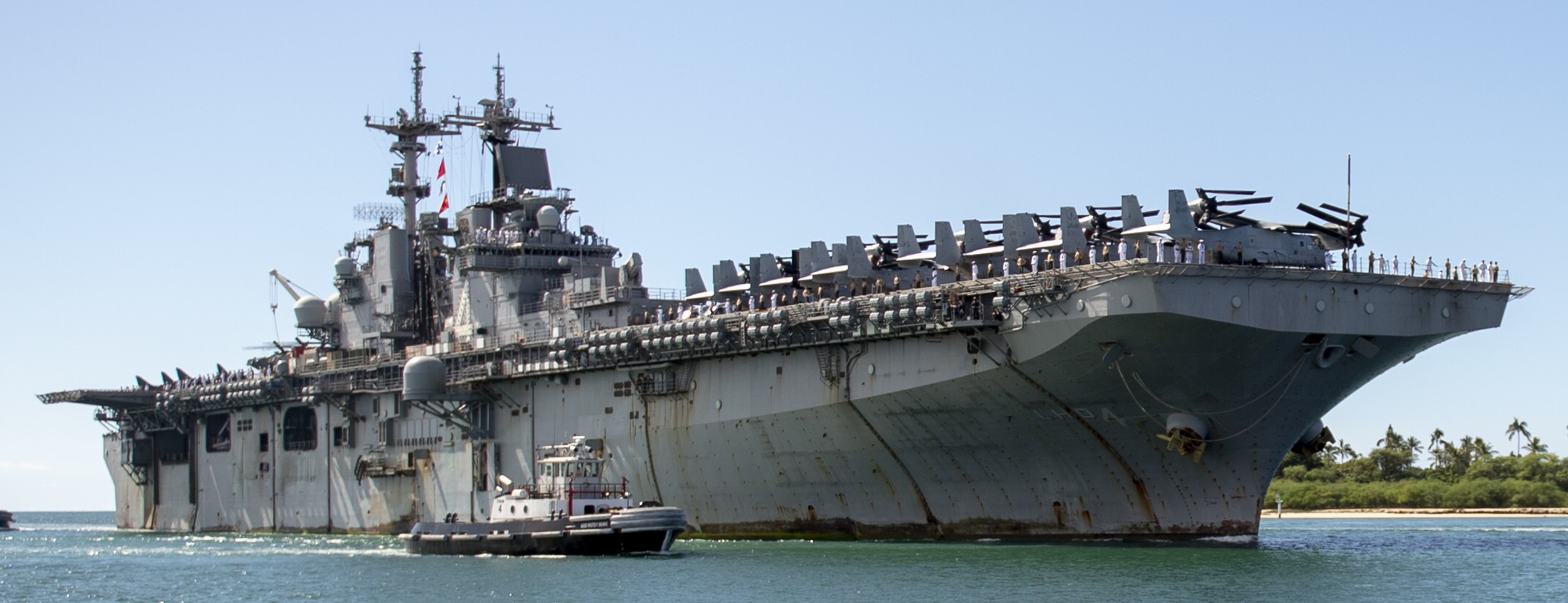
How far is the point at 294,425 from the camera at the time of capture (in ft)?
183

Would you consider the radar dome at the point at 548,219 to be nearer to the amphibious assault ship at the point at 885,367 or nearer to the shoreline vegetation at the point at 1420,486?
the amphibious assault ship at the point at 885,367

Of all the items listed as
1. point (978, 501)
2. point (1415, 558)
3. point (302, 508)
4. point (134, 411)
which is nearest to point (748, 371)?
point (978, 501)

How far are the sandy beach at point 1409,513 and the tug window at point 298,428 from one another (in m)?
34.9

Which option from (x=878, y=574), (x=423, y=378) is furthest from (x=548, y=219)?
(x=878, y=574)

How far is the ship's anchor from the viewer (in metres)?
33.0

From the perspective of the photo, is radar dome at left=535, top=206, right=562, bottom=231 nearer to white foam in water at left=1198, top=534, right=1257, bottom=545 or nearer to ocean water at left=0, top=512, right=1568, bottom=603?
ocean water at left=0, top=512, right=1568, bottom=603

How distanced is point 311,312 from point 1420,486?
41102mm

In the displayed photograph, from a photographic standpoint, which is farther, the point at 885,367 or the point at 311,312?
the point at 311,312

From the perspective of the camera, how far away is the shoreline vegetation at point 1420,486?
218 ft

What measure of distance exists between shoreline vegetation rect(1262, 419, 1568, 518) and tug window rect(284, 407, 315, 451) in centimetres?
3065

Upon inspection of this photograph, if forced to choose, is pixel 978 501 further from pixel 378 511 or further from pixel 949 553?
pixel 378 511

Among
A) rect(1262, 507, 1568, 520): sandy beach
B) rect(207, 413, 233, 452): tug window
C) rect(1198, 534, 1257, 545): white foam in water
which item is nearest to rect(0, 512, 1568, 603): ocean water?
rect(1198, 534, 1257, 545): white foam in water

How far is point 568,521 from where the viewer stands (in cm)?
3653

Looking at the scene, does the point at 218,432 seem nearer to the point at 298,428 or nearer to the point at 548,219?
the point at 298,428
